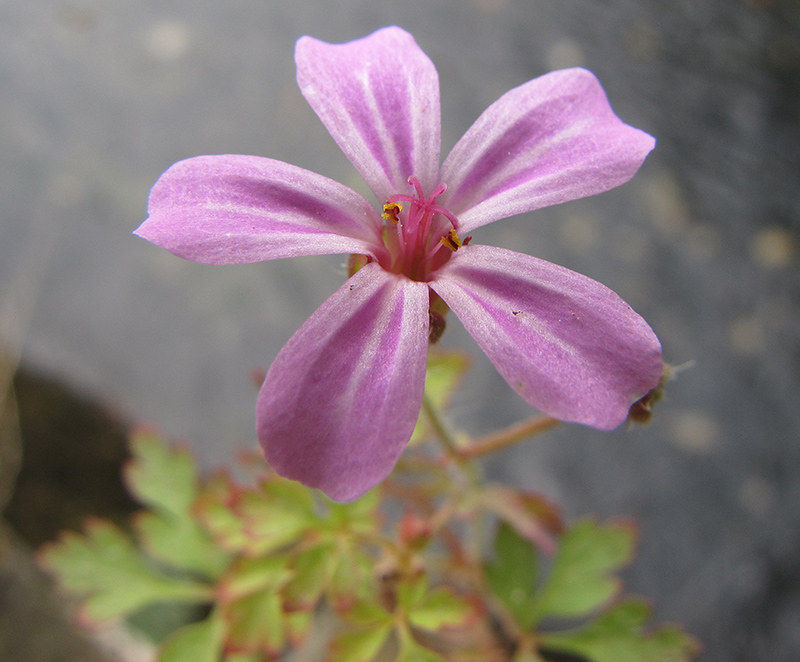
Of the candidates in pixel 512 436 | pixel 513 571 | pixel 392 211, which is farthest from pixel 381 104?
pixel 513 571

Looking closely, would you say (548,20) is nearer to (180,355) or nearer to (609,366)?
(180,355)

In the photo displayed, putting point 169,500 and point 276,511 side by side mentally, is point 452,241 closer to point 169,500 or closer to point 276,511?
point 276,511

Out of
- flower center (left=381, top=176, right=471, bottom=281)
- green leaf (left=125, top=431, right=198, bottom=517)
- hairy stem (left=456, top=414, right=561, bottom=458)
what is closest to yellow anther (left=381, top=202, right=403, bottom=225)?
flower center (left=381, top=176, right=471, bottom=281)

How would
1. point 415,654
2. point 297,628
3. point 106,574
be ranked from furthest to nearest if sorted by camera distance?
point 106,574 → point 297,628 → point 415,654

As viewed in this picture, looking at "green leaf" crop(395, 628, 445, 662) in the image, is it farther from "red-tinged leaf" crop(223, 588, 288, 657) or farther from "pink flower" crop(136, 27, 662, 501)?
"pink flower" crop(136, 27, 662, 501)

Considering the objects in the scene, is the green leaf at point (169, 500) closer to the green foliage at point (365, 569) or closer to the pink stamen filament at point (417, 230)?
the green foliage at point (365, 569)

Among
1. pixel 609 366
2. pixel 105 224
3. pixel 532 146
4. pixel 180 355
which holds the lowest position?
pixel 609 366

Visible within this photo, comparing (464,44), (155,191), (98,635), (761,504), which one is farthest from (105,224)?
(761,504)
